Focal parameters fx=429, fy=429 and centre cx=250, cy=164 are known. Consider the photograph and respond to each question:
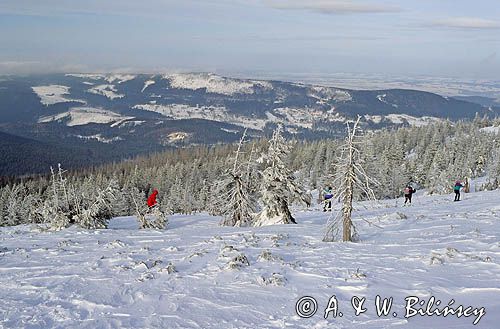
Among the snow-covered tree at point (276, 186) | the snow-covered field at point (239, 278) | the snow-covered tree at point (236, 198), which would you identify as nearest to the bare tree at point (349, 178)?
the snow-covered field at point (239, 278)

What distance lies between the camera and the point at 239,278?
33.8 ft

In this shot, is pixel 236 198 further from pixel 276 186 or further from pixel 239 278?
pixel 239 278

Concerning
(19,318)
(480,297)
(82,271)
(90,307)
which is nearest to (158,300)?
(90,307)

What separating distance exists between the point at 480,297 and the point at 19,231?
Answer: 19176 millimetres

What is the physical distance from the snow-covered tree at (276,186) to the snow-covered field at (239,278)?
6653mm

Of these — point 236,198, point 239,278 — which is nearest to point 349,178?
point 239,278

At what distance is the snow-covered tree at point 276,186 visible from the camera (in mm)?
22734

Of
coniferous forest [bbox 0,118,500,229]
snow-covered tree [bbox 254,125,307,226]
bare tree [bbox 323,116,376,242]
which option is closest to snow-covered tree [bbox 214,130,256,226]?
coniferous forest [bbox 0,118,500,229]

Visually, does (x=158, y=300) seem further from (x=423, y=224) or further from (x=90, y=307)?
(x=423, y=224)

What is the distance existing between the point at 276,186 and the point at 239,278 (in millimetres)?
13007

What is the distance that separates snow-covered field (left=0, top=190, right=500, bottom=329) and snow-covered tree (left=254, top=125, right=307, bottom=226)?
21.8ft

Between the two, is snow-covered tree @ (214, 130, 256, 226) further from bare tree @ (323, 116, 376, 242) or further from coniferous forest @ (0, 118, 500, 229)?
bare tree @ (323, 116, 376, 242)

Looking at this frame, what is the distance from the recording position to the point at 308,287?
31.6ft

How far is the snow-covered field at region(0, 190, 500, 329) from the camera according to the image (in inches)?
308
